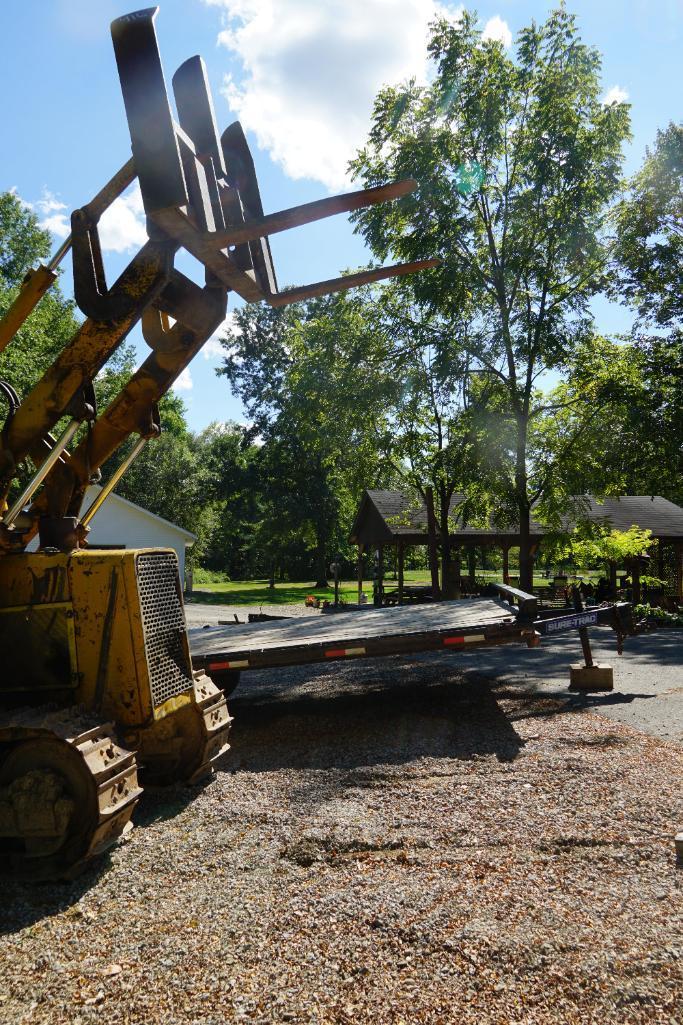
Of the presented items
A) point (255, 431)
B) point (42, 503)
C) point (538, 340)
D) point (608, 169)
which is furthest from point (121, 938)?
point (255, 431)

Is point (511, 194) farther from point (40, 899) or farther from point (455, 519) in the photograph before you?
point (40, 899)

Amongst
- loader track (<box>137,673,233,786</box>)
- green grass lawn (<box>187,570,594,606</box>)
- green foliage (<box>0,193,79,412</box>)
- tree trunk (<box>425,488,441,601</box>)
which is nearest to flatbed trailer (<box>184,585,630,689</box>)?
loader track (<box>137,673,233,786</box>)

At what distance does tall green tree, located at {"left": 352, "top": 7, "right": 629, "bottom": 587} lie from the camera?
67.7ft

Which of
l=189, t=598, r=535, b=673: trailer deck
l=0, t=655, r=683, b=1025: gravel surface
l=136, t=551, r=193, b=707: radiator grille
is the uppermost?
l=136, t=551, r=193, b=707: radiator grille

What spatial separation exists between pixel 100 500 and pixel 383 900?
345cm

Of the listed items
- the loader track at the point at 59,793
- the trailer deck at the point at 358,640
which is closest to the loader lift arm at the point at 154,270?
the loader track at the point at 59,793

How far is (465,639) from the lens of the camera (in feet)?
27.4

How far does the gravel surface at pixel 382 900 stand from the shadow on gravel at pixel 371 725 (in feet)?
0.29

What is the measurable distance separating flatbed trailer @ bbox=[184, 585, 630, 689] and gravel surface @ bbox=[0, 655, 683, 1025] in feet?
3.41

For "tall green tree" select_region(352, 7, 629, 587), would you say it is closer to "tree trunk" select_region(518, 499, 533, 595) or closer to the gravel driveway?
"tree trunk" select_region(518, 499, 533, 595)

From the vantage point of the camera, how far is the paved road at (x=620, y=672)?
29.8 ft

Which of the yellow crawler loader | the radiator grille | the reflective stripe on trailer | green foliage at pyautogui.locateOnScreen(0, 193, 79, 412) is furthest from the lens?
green foliage at pyautogui.locateOnScreen(0, 193, 79, 412)

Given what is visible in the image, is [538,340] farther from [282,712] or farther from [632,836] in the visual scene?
[632,836]

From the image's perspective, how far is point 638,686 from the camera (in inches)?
436
